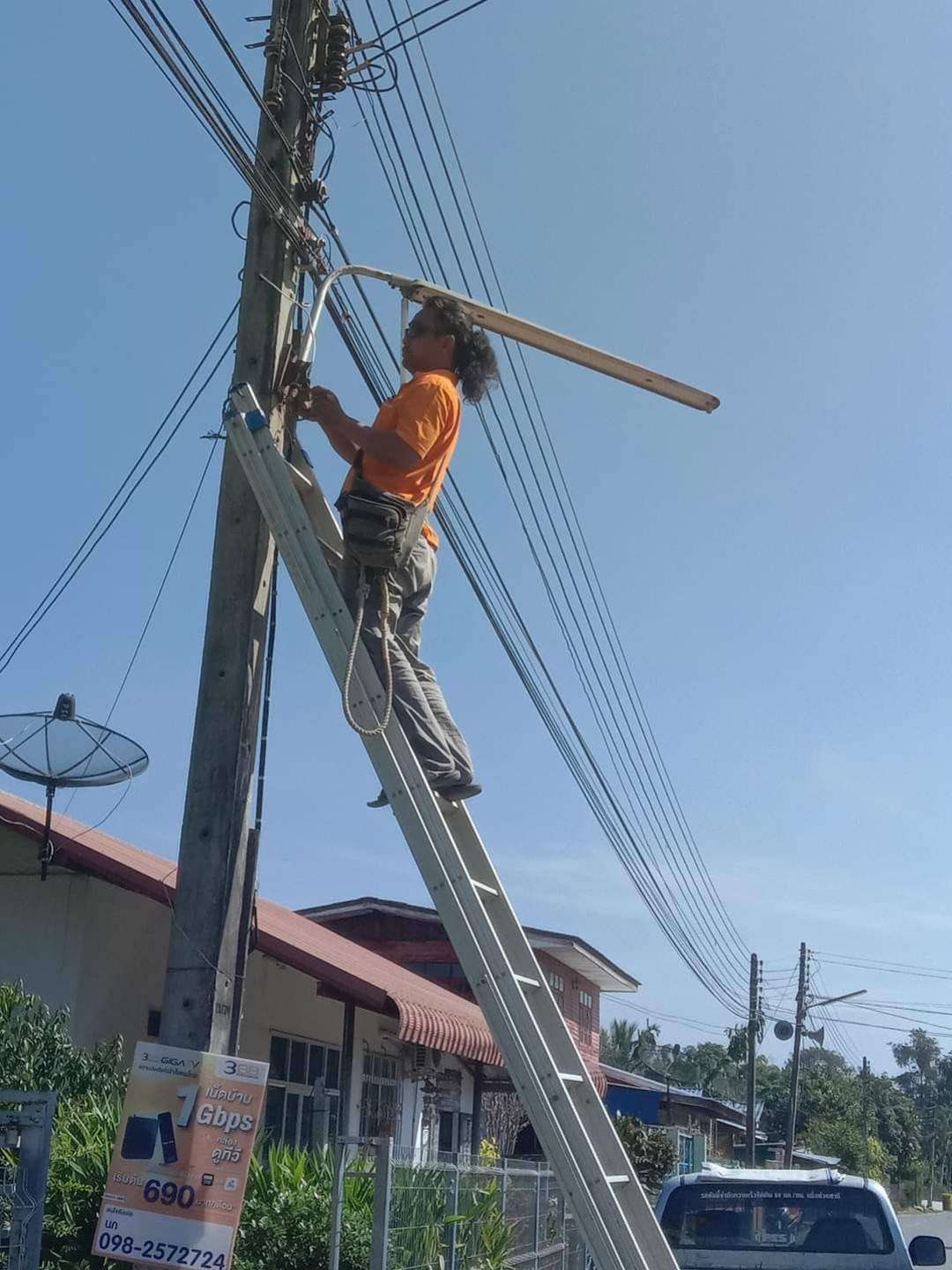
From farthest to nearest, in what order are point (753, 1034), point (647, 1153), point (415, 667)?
point (753, 1034)
point (647, 1153)
point (415, 667)

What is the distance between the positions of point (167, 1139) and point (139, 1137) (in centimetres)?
11

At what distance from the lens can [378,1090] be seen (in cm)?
1697

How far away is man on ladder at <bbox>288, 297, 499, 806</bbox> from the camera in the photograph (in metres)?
5.63

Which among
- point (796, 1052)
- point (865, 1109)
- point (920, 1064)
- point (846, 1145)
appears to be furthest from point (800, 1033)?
point (920, 1064)

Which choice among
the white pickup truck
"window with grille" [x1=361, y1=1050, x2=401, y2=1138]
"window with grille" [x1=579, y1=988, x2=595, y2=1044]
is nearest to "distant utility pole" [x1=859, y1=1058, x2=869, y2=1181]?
"window with grille" [x1=579, y1=988, x2=595, y2=1044]

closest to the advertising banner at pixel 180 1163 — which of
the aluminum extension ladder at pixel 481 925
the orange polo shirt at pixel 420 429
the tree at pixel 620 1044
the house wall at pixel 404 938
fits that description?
the aluminum extension ladder at pixel 481 925

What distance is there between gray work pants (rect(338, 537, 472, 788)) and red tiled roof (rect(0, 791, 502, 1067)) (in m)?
4.32

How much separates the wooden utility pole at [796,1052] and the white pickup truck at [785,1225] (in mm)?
34502

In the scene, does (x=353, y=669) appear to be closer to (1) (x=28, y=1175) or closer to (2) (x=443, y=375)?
(2) (x=443, y=375)

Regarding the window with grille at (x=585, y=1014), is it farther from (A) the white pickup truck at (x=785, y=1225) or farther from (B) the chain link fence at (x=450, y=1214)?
(A) the white pickup truck at (x=785, y=1225)

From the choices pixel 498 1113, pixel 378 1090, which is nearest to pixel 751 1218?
pixel 378 1090

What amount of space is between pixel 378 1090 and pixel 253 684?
473 inches

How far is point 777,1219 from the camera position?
24.7ft

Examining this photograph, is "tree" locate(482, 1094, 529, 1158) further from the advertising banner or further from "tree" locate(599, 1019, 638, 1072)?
"tree" locate(599, 1019, 638, 1072)
